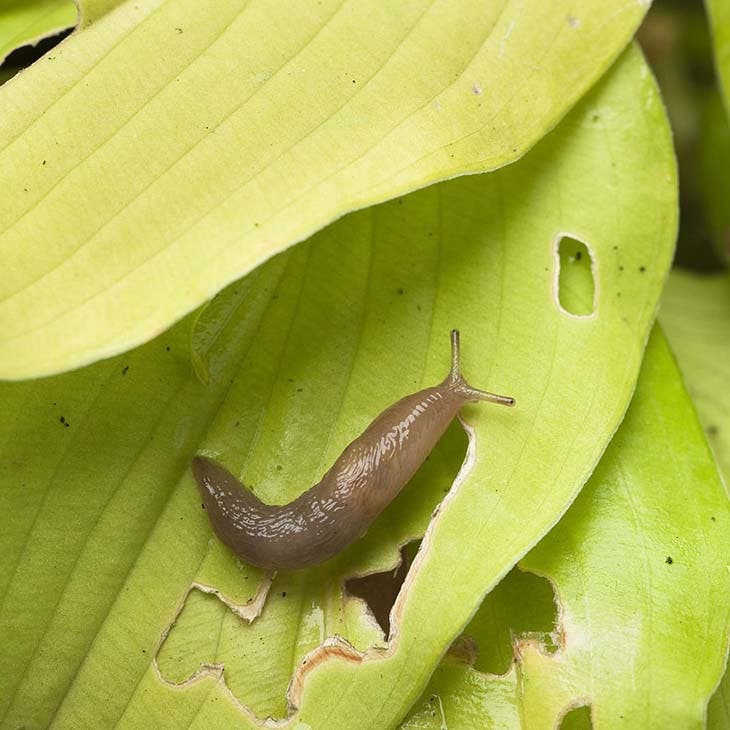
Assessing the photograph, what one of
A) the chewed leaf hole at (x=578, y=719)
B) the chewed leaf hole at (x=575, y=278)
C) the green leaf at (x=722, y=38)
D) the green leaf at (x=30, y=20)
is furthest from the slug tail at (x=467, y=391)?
the green leaf at (x=30, y=20)

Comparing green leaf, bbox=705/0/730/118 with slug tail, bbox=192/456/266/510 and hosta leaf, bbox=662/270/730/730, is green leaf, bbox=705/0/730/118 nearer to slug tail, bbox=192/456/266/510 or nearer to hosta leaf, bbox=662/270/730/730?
hosta leaf, bbox=662/270/730/730

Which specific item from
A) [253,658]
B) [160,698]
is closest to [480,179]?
[253,658]

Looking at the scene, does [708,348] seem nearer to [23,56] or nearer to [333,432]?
[333,432]

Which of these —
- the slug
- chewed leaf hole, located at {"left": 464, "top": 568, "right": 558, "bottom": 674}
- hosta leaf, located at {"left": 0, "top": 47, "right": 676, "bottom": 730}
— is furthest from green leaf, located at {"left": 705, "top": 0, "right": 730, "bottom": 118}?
chewed leaf hole, located at {"left": 464, "top": 568, "right": 558, "bottom": 674}

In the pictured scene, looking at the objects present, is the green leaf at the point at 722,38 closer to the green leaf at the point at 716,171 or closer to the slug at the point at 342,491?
the green leaf at the point at 716,171

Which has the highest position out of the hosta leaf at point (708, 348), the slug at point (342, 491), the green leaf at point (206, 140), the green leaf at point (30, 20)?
the green leaf at point (30, 20)
